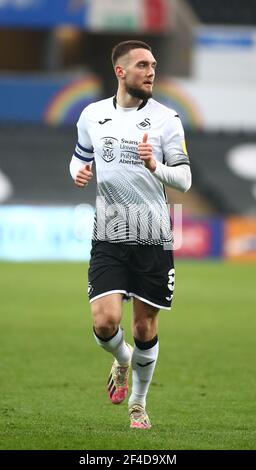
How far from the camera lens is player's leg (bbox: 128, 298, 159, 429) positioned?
847 cm

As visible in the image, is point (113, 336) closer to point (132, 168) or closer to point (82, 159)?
point (132, 168)

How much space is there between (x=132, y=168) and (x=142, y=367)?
1.38 meters

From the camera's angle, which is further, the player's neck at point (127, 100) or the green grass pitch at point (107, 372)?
the player's neck at point (127, 100)

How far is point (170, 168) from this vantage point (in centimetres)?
827

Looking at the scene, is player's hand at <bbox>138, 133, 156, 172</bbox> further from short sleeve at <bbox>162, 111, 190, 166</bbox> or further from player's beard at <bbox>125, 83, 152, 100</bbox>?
player's beard at <bbox>125, 83, 152, 100</bbox>

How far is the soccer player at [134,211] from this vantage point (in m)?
8.43

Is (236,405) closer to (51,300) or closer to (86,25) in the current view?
(51,300)

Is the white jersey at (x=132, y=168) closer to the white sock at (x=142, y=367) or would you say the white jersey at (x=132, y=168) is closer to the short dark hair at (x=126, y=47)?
the short dark hair at (x=126, y=47)

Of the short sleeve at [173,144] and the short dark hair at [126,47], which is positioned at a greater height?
the short dark hair at [126,47]

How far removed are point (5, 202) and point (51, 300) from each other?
875 cm

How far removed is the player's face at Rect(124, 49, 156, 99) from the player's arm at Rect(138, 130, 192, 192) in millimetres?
368

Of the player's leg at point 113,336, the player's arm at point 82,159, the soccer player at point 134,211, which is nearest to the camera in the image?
the player's leg at point 113,336

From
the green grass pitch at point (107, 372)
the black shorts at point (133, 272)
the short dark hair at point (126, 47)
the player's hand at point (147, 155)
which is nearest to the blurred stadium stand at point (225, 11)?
the green grass pitch at point (107, 372)
